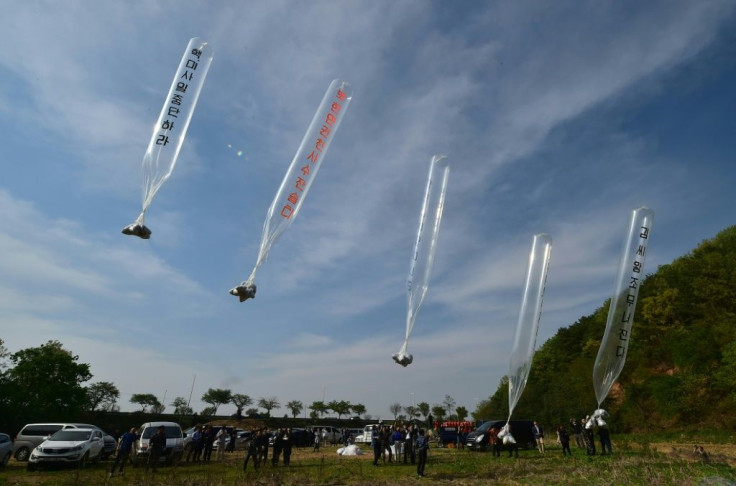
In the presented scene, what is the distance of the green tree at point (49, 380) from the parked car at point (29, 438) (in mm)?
36383

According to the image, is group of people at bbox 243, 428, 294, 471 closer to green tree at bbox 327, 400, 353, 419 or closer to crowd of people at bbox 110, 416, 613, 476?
crowd of people at bbox 110, 416, 613, 476

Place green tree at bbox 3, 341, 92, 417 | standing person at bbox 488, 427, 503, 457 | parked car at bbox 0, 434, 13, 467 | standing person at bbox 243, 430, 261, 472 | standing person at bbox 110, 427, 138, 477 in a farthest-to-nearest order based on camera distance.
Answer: green tree at bbox 3, 341, 92, 417, standing person at bbox 488, 427, 503, 457, parked car at bbox 0, 434, 13, 467, standing person at bbox 243, 430, 261, 472, standing person at bbox 110, 427, 138, 477

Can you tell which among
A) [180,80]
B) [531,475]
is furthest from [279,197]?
[531,475]

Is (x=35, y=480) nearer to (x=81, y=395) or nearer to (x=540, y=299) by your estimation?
(x=540, y=299)

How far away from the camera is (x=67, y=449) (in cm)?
1773

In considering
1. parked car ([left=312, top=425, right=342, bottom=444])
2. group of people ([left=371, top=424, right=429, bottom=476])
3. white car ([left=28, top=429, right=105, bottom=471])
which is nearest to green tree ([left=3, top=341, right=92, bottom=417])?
parked car ([left=312, top=425, right=342, bottom=444])

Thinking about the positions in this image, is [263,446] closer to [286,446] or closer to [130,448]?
[286,446]

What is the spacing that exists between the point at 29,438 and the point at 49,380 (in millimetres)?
41832

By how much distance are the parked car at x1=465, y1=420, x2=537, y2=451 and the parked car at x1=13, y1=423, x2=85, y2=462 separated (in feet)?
73.6

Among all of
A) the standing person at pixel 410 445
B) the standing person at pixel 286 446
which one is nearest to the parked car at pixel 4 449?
the standing person at pixel 286 446

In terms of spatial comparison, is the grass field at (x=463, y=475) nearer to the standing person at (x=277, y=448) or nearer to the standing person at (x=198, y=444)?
the standing person at (x=277, y=448)

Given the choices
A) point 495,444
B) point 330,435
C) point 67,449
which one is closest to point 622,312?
point 495,444

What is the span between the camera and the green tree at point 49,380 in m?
53.3

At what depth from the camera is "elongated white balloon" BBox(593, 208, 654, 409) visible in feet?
50.3
